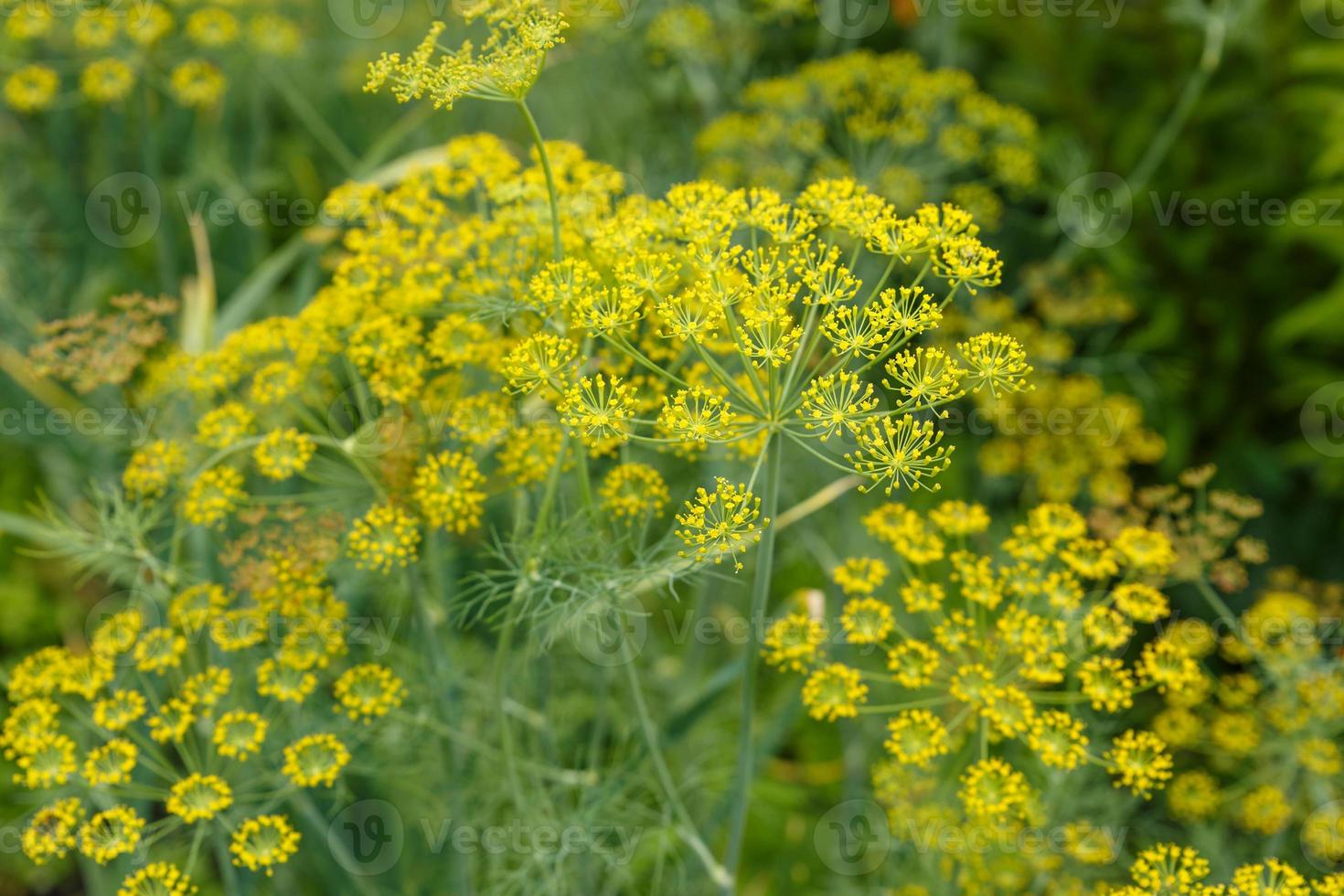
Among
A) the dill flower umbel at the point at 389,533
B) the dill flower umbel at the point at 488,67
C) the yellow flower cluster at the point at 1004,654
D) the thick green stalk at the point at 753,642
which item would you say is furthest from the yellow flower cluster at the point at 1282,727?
the dill flower umbel at the point at 488,67

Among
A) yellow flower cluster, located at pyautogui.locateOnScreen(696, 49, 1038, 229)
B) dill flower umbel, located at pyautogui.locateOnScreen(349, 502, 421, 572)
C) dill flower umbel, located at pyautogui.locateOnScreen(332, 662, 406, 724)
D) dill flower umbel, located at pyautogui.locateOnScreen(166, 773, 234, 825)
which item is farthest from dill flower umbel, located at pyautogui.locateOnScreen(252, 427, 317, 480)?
yellow flower cluster, located at pyautogui.locateOnScreen(696, 49, 1038, 229)

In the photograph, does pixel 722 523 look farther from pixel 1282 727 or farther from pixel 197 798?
pixel 1282 727

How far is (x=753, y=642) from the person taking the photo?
5.62 feet

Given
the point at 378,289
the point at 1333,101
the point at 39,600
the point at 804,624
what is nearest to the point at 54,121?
the point at 39,600

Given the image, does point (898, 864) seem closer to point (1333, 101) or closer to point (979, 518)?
point (979, 518)

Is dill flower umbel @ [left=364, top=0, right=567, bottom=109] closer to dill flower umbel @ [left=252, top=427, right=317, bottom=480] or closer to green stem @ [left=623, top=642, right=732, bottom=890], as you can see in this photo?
dill flower umbel @ [left=252, top=427, right=317, bottom=480]

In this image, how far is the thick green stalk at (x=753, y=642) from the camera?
166 centimetres

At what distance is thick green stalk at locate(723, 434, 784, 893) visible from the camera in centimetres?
166

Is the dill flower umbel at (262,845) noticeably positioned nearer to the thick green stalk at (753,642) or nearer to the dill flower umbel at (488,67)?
the thick green stalk at (753,642)

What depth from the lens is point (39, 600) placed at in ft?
12.6

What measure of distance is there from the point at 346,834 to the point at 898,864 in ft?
4.20

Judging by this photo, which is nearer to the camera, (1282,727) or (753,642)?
(753,642)

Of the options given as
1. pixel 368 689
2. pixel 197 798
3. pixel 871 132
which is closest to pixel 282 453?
pixel 368 689

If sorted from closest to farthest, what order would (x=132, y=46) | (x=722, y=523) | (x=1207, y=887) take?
(x=722, y=523), (x=1207, y=887), (x=132, y=46)
